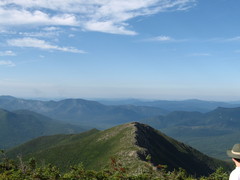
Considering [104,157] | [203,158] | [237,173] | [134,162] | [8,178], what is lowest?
[203,158]

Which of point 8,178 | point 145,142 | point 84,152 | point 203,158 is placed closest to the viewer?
point 8,178

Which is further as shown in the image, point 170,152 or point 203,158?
point 203,158

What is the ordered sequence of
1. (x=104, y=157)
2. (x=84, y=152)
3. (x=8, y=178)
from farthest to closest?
(x=84, y=152) → (x=104, y=157) → (x=8, y=178)

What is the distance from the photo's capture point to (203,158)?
156750mm

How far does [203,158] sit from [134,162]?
93.6 metres

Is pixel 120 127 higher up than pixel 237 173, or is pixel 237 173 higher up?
pixel 237 173

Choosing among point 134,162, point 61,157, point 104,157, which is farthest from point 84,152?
point 134,162

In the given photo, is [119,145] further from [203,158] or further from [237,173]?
[237,173]

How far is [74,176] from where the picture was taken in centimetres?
3206

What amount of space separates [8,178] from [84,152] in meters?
99.7

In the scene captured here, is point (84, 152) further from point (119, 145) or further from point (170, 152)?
point (170, 152)

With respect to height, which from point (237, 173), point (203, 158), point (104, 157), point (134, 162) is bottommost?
point (203, 158)

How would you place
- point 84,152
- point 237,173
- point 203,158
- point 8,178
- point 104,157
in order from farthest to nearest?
point 203,158, point 84,152, point 104,157, point 8,178, point 237,173

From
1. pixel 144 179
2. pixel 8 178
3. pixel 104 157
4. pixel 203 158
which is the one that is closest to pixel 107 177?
pixel 144 179
